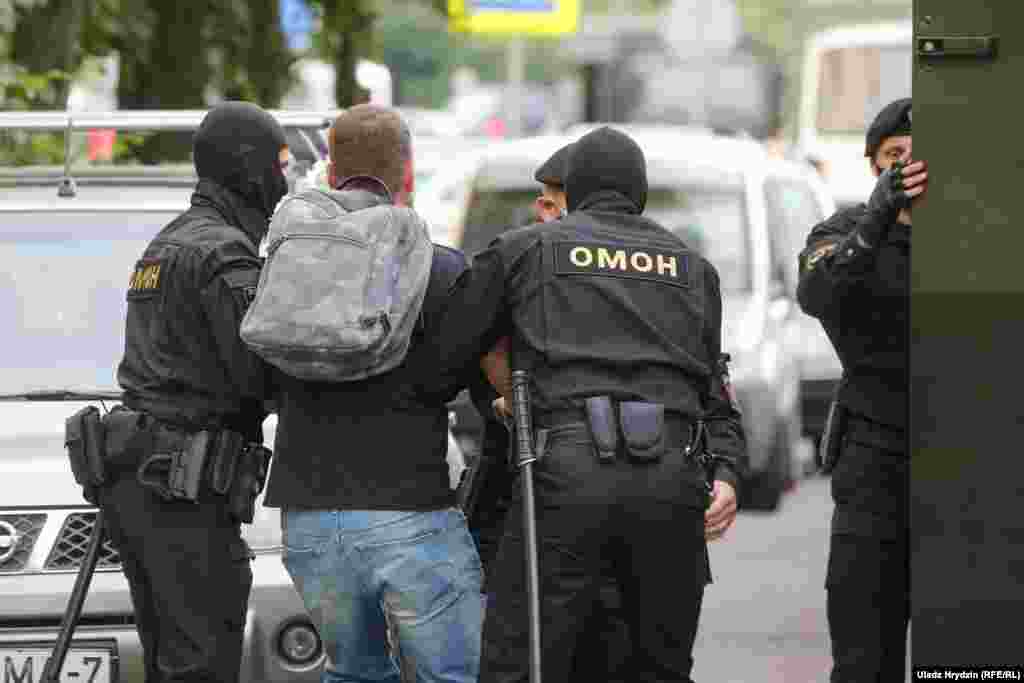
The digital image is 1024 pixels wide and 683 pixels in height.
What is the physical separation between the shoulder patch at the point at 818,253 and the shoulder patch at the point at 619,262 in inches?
28.5

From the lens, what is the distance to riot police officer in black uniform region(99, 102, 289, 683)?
5.72 m

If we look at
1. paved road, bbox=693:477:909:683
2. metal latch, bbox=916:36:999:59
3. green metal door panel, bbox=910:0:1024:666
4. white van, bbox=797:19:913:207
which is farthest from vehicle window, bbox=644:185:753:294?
white van, bbox=797:19:913:207

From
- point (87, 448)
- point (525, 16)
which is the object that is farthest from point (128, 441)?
point (525, 16)

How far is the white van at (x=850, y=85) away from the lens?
99.3 feet

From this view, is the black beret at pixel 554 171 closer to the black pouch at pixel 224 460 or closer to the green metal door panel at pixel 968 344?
the black pouch at pixel 224 460

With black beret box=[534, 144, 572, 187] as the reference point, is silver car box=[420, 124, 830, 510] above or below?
below

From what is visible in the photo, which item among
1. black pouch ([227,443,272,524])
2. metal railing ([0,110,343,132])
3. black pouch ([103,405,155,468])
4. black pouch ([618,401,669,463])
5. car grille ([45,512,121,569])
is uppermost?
metal railing ([0,110,343,132])

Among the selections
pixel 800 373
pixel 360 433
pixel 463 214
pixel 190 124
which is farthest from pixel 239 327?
pixel 800 373

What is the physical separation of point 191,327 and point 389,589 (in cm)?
86

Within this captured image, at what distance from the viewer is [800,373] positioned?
1541 centimetres

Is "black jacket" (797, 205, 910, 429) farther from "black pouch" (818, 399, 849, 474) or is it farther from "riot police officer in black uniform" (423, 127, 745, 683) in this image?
"riot police officer in black uniform" (423, 127, 745, 683)

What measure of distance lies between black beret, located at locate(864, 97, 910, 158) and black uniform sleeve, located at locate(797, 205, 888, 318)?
7.3 inches

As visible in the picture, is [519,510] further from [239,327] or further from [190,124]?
[190,124]

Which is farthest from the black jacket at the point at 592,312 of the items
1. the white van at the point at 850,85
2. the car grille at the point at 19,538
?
the white van at the point at 850,85
